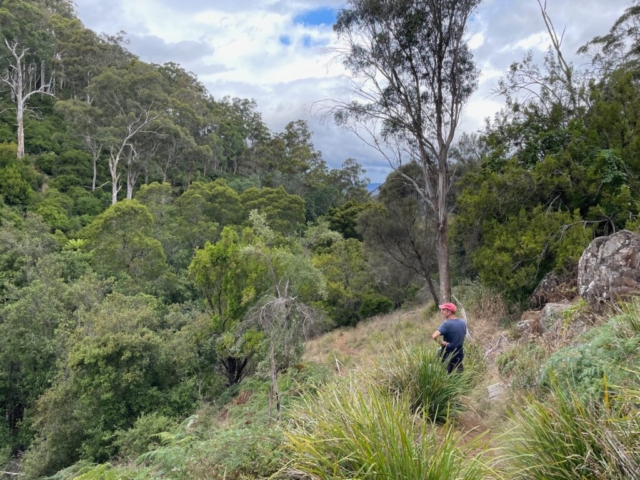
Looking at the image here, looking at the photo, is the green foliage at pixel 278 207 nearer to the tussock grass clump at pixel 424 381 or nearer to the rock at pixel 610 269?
the rock at pixel 610 269

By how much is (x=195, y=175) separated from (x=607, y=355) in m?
42.5

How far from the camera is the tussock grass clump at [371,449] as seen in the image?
2172 mm

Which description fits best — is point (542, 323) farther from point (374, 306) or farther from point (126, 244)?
point (126, 244)

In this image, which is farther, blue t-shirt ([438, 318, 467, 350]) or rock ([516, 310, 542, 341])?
rock ([516, 310, 542, 341])

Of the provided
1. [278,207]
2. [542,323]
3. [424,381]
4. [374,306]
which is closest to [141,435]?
[424,381]

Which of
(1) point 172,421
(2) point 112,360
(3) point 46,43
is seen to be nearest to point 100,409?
(2) point 112,360

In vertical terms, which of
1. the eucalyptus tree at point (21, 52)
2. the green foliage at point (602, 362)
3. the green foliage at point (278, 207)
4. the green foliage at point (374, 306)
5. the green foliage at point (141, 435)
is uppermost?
the eucalyptus tree at point (21, 52)

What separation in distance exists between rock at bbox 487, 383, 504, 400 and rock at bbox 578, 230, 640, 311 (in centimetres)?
222

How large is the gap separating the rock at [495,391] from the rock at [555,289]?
15.0 ft

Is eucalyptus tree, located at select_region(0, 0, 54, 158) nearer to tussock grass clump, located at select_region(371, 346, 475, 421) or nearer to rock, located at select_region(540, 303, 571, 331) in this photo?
tussock grass clump, located at select_region(371, 346, 475, 421)

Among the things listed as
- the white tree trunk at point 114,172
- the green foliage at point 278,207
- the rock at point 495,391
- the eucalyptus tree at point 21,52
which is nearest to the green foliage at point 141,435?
the rock at point 495,391

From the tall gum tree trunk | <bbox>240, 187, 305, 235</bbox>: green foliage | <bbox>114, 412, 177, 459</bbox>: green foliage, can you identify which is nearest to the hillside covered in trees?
<bbox>114, 412, 177, 459</bbox>: green foliage

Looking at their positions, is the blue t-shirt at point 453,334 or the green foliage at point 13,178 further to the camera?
the green foliage at point 13,178

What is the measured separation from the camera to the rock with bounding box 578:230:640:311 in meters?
5.71
